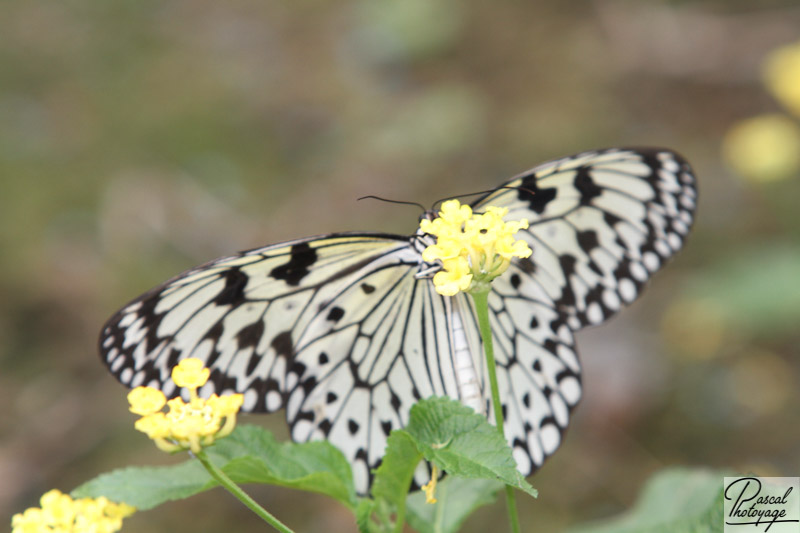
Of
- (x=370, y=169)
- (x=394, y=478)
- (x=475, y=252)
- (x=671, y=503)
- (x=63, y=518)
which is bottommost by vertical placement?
(x=671, y=503)

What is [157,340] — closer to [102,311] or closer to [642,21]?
[102,311]

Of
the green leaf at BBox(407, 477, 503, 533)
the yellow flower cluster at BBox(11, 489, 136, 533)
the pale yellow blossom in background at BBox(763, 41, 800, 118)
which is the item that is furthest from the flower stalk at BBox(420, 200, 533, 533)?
the pale yellow blossom in background at BBox(763, 41, 800, 118)

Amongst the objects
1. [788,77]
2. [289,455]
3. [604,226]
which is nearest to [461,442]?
[289,455]

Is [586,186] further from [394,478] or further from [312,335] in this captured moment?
[394,478]

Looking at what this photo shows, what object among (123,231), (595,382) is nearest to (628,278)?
(595,382)

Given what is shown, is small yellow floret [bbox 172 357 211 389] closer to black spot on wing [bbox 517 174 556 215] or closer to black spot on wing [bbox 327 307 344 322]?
black spot on wing [bbox 327 307 344 322]
